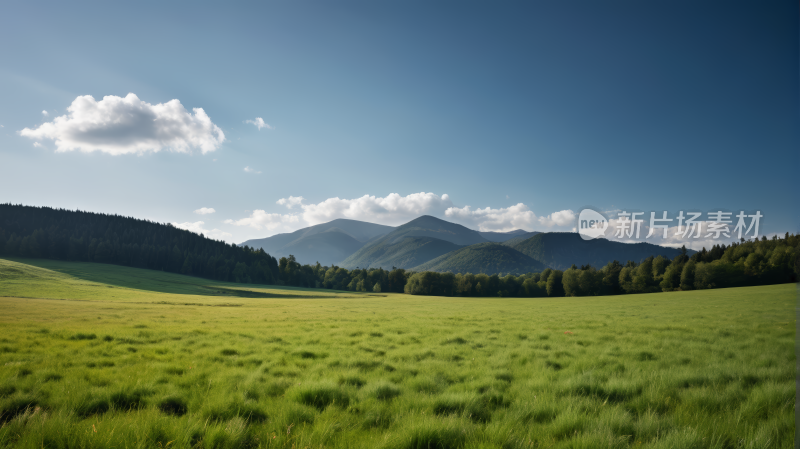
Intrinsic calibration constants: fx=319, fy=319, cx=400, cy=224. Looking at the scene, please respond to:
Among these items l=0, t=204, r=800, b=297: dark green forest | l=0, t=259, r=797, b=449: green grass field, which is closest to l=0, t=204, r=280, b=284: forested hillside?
l=0, t=204, r=800, b=297: dark green forest

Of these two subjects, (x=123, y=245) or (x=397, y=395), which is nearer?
(x=397, y=395)

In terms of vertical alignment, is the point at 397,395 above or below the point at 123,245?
below

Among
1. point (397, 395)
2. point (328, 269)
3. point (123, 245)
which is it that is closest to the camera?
point (397, 395)

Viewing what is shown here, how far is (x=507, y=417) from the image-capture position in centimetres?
456

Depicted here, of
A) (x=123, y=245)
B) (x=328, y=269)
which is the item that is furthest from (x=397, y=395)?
(x=123, y=245)

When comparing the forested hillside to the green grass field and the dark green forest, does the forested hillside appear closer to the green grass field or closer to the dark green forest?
the dark green forest

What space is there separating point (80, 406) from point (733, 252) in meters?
114

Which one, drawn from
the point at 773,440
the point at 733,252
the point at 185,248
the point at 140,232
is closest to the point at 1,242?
the point at 140,232

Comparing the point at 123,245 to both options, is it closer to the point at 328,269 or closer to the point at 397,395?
the point at 328,269

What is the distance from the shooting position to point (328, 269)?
150 m

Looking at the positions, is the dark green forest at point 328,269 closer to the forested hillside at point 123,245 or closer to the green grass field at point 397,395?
the forested hillside at point 123,245

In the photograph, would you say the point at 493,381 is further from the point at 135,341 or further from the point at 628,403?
the point at 135,341

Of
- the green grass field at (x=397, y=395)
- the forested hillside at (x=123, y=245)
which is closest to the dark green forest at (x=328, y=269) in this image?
the forested hillside at (x=123, y=245)

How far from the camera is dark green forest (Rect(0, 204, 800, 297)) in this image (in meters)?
76.5
